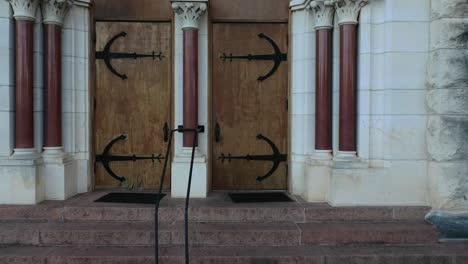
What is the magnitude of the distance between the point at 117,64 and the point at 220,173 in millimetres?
1880

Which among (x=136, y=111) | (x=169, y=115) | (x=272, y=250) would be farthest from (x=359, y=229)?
(x=136, y=111)

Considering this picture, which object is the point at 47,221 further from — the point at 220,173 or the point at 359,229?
the point at 359,229

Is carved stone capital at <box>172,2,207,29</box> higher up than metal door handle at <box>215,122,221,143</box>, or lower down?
higher up

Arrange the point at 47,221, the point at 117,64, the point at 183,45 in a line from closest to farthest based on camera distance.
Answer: the point at 47,221 < the point at 183,45 < the point at 117,64

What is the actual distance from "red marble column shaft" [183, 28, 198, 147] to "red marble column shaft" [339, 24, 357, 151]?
1.65 meters

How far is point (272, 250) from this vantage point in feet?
11.2

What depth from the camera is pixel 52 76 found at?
13.9ft

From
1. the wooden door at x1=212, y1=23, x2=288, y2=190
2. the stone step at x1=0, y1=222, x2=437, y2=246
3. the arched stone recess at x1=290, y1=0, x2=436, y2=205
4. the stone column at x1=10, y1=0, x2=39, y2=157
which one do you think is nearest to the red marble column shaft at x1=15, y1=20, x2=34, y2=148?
the stone column at x1=10, y1=0, x2=39, y2=157

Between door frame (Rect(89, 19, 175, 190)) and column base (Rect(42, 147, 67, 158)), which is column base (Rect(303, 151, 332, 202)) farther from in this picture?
column base (Rect(42, 147, 67, 158))

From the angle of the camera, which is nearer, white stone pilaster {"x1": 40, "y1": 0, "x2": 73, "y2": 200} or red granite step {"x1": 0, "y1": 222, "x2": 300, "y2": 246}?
red granite step {"x1": 0, "y1": 222, "x2": 300, "y2": 246}

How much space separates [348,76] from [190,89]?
69.5 inches

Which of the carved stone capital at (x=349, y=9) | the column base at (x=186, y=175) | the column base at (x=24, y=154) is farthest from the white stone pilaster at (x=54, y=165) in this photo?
the carved stone capital at (x=349, y=9)

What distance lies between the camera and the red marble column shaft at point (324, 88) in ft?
13.8

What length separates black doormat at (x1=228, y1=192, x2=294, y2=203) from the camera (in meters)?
4.22
